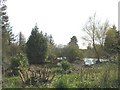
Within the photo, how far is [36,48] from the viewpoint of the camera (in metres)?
28.3

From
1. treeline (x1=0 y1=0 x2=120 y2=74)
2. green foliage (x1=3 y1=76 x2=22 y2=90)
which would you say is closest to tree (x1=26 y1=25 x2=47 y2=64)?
treeline (x1=0 y1=0 x2=120 y2=74)

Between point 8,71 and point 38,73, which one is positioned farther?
point 8,71


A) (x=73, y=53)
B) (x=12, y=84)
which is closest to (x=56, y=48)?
(x=73, y=53)

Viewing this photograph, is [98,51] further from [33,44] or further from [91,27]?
[33,44]

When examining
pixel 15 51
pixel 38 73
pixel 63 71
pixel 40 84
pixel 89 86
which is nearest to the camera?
pixel 89 86

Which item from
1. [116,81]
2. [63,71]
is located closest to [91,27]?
[63,71]

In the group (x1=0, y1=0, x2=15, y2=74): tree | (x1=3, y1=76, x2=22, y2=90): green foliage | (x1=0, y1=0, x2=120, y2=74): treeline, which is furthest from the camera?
(x1=0, y1=0, x2=120, y2=74): treeline

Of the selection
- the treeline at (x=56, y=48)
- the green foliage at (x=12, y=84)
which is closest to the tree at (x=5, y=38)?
the treeline at (x=56, y=48)

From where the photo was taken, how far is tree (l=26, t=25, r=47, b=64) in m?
28.2

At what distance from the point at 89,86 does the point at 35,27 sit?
1840cm

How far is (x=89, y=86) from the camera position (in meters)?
11.0

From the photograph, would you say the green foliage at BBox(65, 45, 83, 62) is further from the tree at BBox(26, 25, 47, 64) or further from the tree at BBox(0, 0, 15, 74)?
the tree at BBox(0, 0, 15, 74)

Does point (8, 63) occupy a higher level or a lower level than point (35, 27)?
lower

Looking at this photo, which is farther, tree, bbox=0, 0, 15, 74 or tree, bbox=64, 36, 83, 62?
tree, bbox=64, 36, 83, 62
